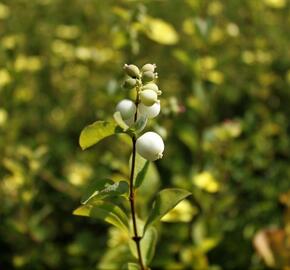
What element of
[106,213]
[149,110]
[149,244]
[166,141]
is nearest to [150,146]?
[149,110]

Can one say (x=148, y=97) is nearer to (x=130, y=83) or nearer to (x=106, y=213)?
(x=130, y=83)

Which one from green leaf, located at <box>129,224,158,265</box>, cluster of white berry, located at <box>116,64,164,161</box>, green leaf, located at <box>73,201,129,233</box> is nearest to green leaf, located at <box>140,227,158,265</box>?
green leaf, located at <box>129,224,158,265</box>

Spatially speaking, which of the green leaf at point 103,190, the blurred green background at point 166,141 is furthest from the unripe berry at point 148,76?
the blurred green background at point 166,141

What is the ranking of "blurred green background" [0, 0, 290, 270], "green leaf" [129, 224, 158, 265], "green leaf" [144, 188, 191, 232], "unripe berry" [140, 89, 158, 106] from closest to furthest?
"unripe berry" [140, 89, 158, 106], "green leaf" [144, 188, 191, 232], "green leaf" [129, 224, 158, 265], "blurred green background" [0, 0, 290, 270]

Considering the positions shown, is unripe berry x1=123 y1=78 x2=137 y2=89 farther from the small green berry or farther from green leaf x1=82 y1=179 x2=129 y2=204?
green leaf x1=82 y1=179 x2=129 y2=204

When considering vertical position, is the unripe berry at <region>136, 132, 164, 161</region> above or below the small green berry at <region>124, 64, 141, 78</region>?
below

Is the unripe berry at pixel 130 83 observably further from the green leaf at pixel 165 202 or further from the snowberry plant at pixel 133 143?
the green leaf at pixel 165 202
